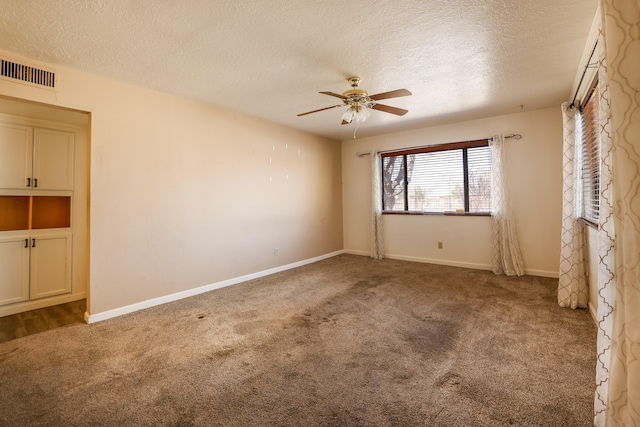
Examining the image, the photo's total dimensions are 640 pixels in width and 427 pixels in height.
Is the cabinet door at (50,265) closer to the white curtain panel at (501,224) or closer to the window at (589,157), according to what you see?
the window at (589,157)

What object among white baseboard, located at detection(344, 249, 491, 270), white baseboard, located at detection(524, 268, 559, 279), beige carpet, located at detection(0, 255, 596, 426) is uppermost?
white baseboard, located at detection(344, 249, 491, 270)

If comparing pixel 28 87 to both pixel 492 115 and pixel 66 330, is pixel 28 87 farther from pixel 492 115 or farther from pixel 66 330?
pixel 492 115

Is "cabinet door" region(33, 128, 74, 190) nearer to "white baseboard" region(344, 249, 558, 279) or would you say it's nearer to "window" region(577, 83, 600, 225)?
"white baseboard" region(344, 249, 558, 279)

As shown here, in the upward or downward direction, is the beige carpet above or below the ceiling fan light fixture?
below

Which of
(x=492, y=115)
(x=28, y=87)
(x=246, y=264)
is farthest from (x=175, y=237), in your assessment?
(x=492, y=115)

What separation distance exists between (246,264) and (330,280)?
1.26m

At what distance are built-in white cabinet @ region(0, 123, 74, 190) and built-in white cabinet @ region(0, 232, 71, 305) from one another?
1.98 ft

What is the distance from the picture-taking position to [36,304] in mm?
3332

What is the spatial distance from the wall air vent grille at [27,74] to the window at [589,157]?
4765mm

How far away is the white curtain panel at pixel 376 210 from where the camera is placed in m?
5.58

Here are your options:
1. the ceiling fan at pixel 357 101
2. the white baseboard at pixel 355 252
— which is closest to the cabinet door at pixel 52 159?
the ceiling fan at pixel 357 101

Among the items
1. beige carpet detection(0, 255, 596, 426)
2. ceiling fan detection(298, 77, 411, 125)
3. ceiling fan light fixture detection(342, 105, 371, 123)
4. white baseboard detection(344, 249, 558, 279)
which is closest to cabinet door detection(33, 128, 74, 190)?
beige carpet detection(0, 255, 596, 426)

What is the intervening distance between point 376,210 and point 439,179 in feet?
4.08

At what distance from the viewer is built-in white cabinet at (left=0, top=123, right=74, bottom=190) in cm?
315
